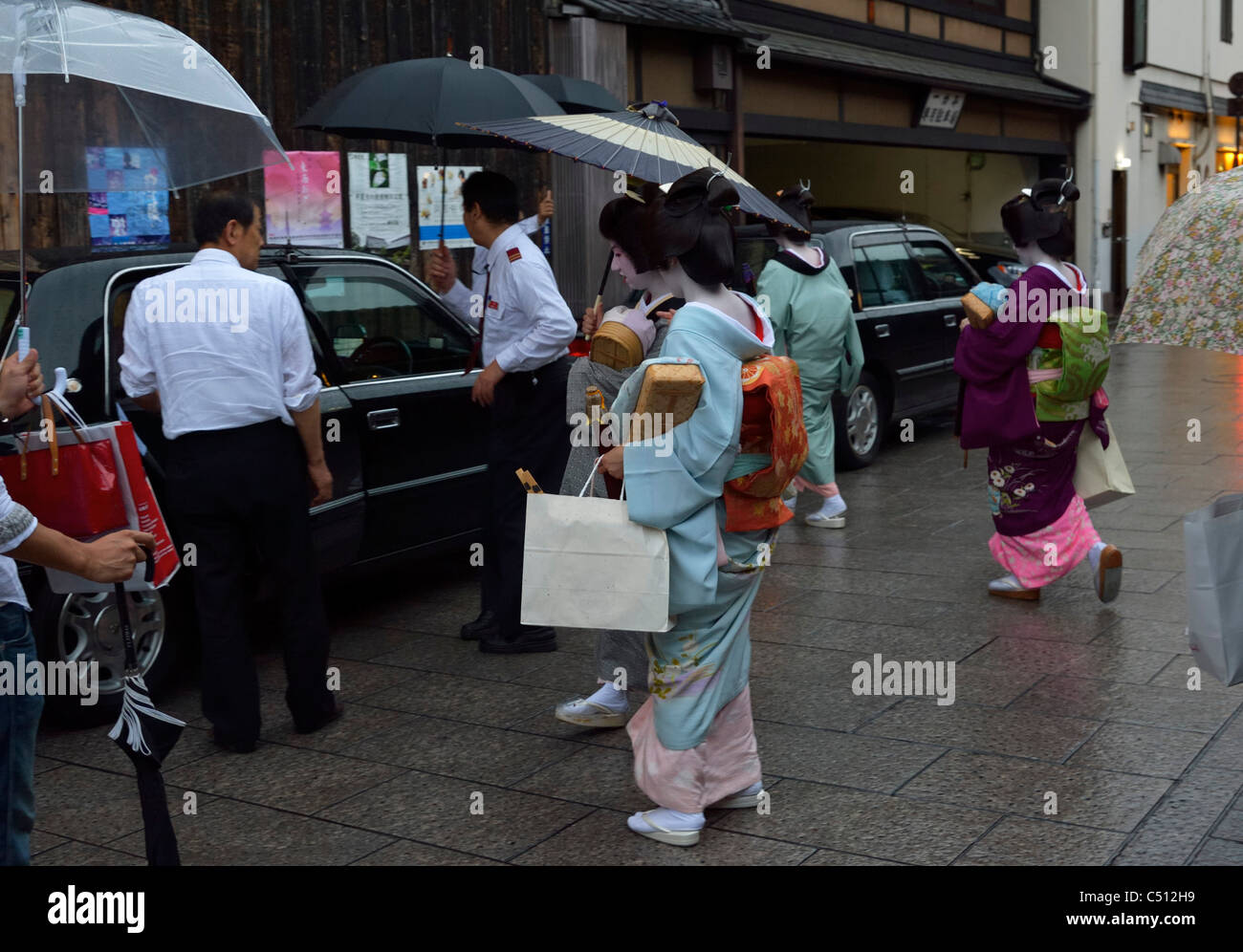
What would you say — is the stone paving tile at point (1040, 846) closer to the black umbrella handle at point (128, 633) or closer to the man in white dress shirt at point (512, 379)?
the black umbrella handle at point (128, 633)

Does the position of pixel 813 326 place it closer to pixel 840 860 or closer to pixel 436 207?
pixel 436 207

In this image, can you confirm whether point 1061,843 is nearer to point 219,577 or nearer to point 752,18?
point 219,577

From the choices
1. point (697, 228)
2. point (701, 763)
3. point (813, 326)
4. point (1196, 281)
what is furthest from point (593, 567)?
point (813, 326)

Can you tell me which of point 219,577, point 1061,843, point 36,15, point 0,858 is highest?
point 36,15

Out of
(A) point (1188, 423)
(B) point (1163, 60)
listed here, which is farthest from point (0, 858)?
(B) point (1163, 60)

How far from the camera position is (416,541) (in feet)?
20.3

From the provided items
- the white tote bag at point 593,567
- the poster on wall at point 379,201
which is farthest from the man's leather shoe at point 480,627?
the poster on wall at point 379,201

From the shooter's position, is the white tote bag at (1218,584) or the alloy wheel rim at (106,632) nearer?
the white tote bag at (1218,584)

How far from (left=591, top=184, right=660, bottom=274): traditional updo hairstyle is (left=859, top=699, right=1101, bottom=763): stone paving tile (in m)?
1.84

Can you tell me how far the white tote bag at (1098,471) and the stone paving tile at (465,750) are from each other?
3.02m

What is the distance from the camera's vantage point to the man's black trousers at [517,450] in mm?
5543

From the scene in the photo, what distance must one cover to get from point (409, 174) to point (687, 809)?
7674 millimetres

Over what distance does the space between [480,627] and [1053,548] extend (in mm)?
2611

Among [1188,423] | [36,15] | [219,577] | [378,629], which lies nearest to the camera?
[36,15]
